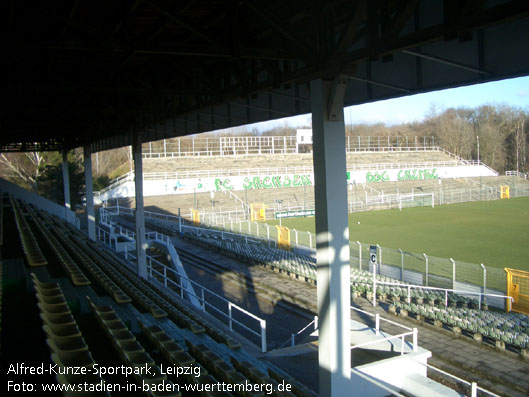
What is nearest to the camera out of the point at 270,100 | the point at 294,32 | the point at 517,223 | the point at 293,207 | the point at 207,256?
the point at 294,32

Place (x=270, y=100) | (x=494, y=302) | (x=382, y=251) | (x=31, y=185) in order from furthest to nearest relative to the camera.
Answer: (x=31, y=185), (x=382, y=251), (x=494, y=302), (x=270, y=100)

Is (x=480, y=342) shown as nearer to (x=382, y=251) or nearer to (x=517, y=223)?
(x=382, y=251)

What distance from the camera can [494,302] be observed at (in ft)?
40.7

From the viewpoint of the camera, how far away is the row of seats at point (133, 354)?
4.82 m

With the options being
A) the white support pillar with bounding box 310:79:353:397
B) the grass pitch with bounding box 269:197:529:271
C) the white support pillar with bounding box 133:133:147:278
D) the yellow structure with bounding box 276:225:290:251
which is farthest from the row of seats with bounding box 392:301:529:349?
the yellow structure with bounding box 276:225:290:251

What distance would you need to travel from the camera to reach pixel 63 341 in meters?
5.08

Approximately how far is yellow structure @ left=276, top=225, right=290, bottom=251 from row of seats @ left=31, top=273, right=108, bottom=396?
14009mm

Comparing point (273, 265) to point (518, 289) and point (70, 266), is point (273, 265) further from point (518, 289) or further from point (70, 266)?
point (70, 266)

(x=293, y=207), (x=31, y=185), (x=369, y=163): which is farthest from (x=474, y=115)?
(x=31, y=185)

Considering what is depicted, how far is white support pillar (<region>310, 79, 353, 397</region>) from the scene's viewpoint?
5.55 m

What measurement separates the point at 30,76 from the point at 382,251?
1221 cm

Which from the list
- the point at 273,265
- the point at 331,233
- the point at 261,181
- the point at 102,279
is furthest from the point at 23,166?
the point at 331,233

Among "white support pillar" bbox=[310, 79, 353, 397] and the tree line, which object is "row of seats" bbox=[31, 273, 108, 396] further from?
the tree line

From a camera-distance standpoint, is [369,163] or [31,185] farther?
[369,163]
